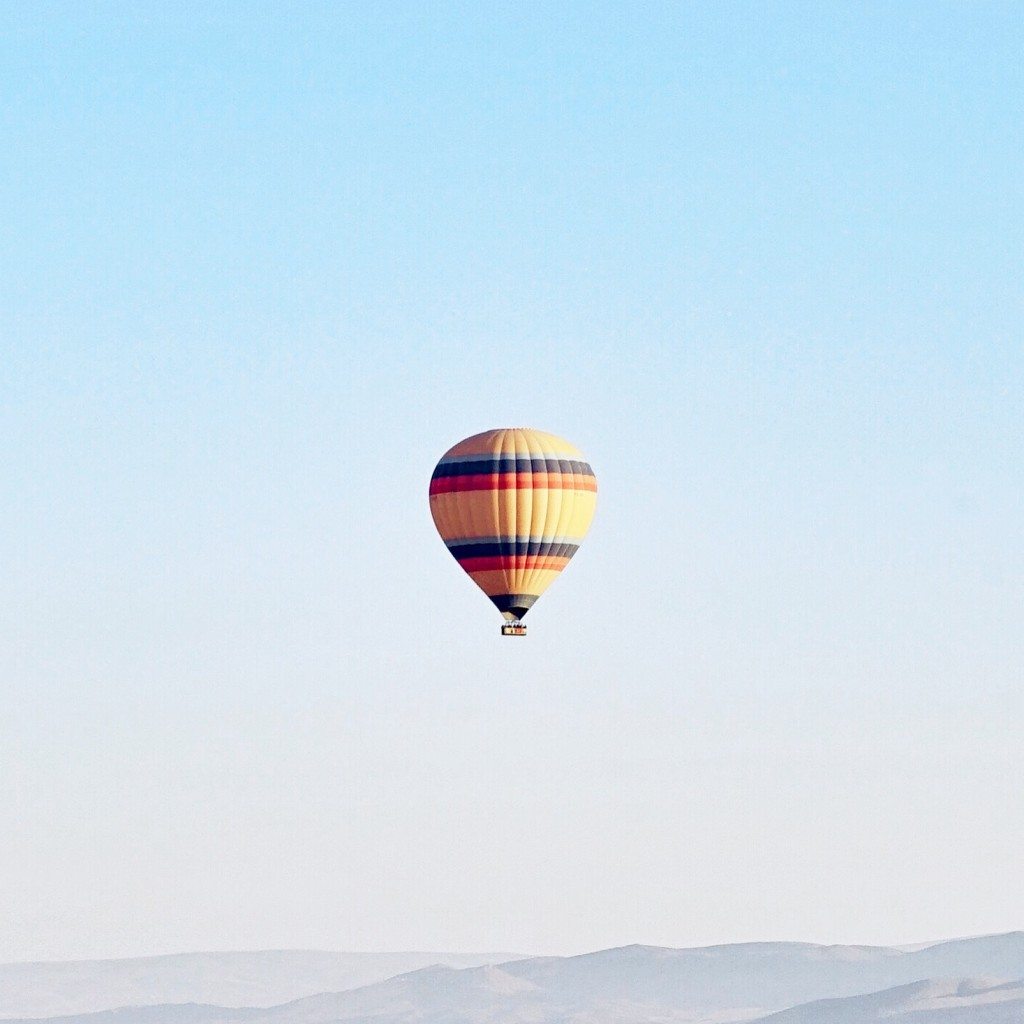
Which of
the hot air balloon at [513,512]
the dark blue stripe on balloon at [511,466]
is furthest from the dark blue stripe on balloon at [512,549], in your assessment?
the dark blue stripe on balloon at [511,466]

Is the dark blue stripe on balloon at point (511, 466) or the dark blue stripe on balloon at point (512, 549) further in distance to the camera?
the dark blue stripe on balloon at point (511, 466)

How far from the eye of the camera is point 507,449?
152 metres

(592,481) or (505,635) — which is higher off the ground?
(592,481)

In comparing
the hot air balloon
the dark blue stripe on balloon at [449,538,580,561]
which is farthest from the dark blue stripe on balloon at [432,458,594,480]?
the dark blue stripe on balloon at [449,538,580,561]

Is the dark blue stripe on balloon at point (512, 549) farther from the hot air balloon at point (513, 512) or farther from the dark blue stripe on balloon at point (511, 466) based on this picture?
the dark blue stripe on balloon at point (511, 466)

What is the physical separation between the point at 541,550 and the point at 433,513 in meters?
7.96

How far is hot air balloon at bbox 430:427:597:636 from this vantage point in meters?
151

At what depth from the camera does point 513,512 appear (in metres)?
151

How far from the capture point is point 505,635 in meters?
151

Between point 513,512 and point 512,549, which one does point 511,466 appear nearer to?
point 513,512

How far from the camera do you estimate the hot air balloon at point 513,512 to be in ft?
496

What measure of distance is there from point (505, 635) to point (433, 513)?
9.87 m

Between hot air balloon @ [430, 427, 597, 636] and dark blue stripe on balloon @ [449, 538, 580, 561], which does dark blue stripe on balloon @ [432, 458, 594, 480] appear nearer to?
hot air balloon @ [430, 427, 597, 636]

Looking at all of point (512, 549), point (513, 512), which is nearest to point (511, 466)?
point (513, 512)
